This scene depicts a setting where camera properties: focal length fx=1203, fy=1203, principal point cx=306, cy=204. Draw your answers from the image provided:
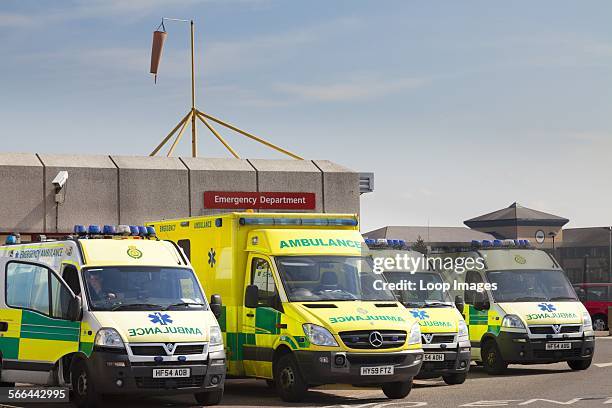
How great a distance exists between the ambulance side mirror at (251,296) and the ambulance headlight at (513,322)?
21.2 ft

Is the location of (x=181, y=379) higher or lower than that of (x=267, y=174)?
lower

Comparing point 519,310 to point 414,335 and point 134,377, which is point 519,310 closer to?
point 414,335

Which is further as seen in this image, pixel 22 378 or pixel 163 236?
pixel 163 236

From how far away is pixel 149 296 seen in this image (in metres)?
15.6

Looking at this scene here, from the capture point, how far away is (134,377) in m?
14.6

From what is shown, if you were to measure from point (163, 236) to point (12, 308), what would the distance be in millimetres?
3830

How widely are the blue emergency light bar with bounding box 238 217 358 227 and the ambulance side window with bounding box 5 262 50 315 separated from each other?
3030 mm

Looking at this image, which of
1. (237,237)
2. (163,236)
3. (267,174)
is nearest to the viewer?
(237,237)

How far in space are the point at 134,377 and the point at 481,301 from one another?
8866 mm

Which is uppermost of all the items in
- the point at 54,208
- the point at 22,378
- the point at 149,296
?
the point at 54,208

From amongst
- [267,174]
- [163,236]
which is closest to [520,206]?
[267,174]

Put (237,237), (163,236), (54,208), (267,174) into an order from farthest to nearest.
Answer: (267,174) → (54,208) → (163,236) → (237,237)

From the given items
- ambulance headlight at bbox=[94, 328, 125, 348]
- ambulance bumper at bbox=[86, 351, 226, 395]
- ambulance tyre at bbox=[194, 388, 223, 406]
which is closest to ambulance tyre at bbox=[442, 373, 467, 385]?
ambulance tyre at bbox=[194, 388, 223, 406]

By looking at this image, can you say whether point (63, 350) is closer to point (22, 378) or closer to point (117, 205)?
point (22, 378)
